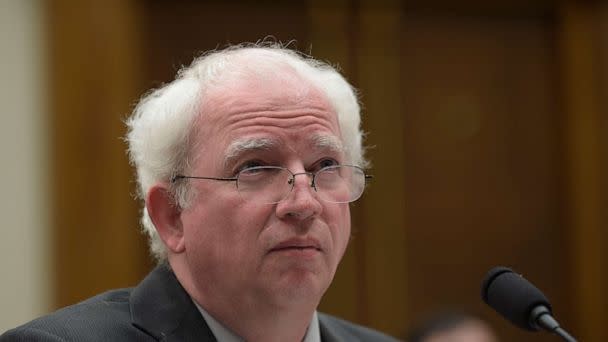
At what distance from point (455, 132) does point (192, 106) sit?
3.69m

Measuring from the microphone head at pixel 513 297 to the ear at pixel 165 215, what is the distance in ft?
2.63

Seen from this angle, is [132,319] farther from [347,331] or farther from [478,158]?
[478,158]

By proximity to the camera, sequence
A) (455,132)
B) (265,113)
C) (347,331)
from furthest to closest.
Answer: (455,132)
(347,331)
(265,113)

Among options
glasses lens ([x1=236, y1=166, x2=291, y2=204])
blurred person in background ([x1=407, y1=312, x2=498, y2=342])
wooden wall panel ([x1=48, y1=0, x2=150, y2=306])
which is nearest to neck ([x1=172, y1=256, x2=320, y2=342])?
glasses lens ([x1=236, y1=166, x2=291, y2=204])

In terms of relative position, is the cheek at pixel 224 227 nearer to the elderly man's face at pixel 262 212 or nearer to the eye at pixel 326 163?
the elderly man's face at pixel 262 212

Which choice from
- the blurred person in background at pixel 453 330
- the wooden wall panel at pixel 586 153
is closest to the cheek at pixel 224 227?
the blurred person in background at pixel 453 330

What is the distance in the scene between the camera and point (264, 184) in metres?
2.40

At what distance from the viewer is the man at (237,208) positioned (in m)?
2.37

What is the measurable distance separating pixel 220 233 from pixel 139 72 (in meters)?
3.02

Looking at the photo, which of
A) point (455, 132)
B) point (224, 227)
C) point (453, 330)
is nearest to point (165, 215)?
point (224, 227)

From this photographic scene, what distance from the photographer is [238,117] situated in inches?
96.7

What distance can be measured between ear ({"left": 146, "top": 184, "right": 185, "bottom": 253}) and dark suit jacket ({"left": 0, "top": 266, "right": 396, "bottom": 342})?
0.10 metres

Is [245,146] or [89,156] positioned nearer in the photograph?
[245,146]

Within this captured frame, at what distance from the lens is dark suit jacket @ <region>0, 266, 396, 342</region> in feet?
7.50
